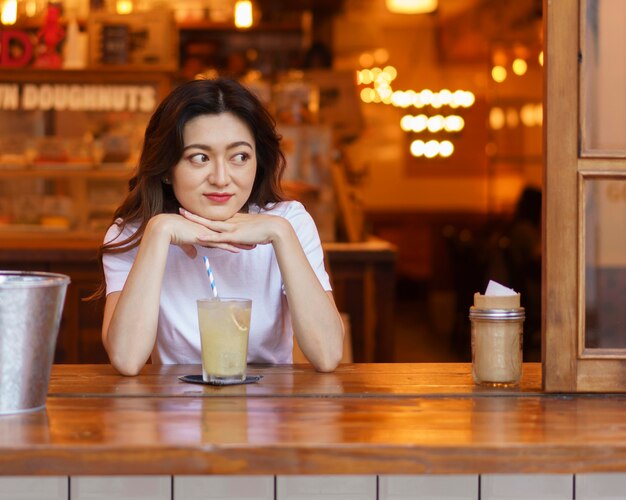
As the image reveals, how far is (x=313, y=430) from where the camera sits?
5.06ft

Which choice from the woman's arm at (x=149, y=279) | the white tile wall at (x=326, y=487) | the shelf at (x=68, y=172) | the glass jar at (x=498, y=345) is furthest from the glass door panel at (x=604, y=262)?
the shelf at (x=68, y=172)

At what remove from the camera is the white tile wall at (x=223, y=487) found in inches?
64.3

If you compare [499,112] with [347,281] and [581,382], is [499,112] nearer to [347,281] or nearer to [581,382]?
[347,281]

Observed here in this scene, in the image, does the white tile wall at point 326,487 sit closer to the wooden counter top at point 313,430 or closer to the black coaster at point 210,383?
the wooden counter top at point 313,430

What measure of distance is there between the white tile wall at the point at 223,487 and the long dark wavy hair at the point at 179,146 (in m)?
0.87

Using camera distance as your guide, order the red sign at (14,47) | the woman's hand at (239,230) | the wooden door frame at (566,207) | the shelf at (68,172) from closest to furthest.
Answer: the wooden door frame at (566,207), the woman's hand at (239,230), the shelf at (68,172), the red sign at (14,47)

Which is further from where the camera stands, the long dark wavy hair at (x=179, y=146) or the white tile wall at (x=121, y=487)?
the long dark wavy hair at (x=179, y=146)

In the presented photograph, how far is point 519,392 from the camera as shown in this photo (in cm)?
187

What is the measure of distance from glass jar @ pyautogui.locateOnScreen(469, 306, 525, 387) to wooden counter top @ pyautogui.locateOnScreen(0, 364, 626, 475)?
41 mm

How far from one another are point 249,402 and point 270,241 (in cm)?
48

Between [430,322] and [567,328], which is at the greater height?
[567,328]

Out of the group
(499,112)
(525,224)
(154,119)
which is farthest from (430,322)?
(154,119)

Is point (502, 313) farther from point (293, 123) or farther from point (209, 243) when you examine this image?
point (293, 123)

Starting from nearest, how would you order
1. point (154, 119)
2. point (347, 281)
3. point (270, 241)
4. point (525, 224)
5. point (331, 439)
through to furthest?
1. point (331, 439)
2. point (270, 241)
3. point (154, 119)
4. point (347, 281)
5. point (525, 224)
